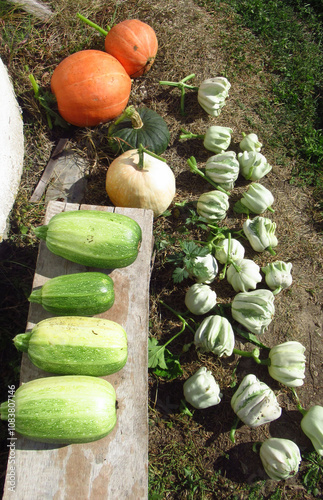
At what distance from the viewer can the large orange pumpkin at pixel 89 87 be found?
140 inches

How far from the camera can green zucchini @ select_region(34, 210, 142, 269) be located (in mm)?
2432

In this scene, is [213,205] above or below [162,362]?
above

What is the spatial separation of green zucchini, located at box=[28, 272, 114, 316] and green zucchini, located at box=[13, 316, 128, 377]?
0.12m

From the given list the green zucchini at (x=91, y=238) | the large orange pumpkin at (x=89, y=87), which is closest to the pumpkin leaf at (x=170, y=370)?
the green zucchini at (x=91, y=238)

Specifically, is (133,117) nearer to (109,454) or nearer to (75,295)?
(75,295)

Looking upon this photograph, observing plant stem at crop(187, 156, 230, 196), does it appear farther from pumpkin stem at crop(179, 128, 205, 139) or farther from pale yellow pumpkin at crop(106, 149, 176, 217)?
pale yellow pumpkin at crop(106, 149, 176, 217)

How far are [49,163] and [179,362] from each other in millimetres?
2473

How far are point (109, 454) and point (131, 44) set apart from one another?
13.0 ft

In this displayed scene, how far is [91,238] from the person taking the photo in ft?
7.97

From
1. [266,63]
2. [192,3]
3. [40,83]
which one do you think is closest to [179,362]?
[40,83]

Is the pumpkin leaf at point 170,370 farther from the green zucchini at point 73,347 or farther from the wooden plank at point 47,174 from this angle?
the wooden plank at point 47,174

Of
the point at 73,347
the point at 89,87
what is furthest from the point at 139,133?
the point at 73,347

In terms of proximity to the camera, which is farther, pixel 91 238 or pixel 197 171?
pixel 197 171

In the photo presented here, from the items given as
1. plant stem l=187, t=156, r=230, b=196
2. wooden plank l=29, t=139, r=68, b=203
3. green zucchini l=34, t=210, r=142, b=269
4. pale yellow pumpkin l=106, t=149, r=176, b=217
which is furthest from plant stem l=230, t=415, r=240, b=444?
wooden plank l=29, t=139, r=68, b=203
